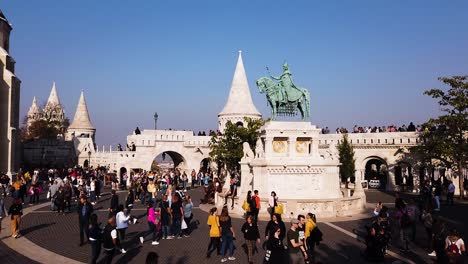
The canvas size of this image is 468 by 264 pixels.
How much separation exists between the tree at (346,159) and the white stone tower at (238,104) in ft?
39.6

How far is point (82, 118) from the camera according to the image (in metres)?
68.2

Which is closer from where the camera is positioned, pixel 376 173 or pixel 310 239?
pixel 310 239

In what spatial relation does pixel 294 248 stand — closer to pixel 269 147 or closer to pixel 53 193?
pixel 269 147

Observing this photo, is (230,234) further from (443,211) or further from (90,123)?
(90,123)

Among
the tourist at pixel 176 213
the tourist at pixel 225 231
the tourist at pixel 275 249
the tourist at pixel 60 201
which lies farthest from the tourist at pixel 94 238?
the tourist at pixel 60 201

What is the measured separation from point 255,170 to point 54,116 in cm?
5864

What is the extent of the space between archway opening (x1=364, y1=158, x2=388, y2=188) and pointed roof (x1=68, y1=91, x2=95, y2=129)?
43.1 m

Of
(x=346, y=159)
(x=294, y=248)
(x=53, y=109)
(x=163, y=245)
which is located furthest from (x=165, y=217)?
(x=53, y=109)

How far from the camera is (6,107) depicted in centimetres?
3466

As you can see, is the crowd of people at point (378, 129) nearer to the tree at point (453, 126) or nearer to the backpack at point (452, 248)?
the tree at point (453, 126)

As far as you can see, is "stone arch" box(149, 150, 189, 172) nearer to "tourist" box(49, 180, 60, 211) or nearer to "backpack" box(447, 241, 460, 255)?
"tourist" box(49, 180, 60, 211)

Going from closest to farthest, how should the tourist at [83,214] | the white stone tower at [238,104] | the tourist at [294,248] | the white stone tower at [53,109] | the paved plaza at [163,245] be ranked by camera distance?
1. the tourist at [294,248]
2. the paved plaza at [163,245]
3. the tourist at [83,214]
4. the white stone tower at [238,104]
5. the white stone tower at [53,109]

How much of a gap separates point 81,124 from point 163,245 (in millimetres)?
60092

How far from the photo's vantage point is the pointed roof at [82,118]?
67.5 meters
